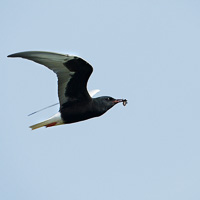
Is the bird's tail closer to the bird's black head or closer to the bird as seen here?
the bird

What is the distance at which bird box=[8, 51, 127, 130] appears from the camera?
1182cm

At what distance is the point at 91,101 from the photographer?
42.1 ft

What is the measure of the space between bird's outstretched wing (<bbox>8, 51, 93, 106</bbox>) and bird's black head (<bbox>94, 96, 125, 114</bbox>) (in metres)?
0.39

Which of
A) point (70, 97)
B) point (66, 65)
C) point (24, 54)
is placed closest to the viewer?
point (24, 54)

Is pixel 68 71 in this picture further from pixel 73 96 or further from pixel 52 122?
pixel 52 122

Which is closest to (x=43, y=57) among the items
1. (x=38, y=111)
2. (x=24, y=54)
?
(x=24, y=54)

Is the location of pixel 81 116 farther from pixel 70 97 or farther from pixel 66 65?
pixel 66 65

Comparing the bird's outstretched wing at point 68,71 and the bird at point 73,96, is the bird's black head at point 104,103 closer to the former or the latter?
the bird at point 73,96

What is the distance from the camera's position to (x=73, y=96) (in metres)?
12.6

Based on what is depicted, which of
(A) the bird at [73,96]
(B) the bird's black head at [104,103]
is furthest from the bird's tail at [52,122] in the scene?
(B) the bird's black head at [104,103]

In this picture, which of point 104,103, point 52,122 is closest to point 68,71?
point 52,122

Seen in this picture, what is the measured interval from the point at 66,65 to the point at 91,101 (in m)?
1.38

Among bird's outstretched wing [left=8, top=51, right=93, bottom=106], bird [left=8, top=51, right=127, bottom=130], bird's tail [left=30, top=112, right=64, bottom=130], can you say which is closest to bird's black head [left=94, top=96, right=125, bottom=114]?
bird [left=8, top=51, right=127, bottom=130]

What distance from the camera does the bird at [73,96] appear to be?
11820 mm
